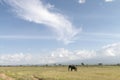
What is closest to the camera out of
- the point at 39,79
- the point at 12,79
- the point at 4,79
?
the point at 4,79

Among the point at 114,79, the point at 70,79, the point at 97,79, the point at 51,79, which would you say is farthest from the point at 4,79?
the point at 114,79

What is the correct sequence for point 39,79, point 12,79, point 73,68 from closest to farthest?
point 12,79 → point 39,79 → point 73,68

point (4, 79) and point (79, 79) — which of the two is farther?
point (79, 79)

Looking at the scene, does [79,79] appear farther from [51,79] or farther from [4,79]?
[4,79]

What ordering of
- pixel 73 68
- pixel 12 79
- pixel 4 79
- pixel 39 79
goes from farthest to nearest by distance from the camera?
pixel 73 68
pixel 39 79
pixel 12 79
pixel 4 79

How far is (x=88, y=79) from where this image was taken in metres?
44.8

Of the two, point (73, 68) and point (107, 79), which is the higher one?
point (73, 68)

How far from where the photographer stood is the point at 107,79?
45.3 m

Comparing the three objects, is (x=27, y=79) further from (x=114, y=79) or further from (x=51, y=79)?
(x=114, y=79)

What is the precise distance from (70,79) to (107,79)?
244 inches

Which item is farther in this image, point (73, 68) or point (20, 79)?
point (73, 68)

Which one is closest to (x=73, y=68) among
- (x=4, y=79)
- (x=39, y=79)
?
(x=39, y=79)

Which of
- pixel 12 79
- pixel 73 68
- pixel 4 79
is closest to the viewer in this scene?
pixel 4 79

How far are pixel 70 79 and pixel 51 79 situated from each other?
126 inches
